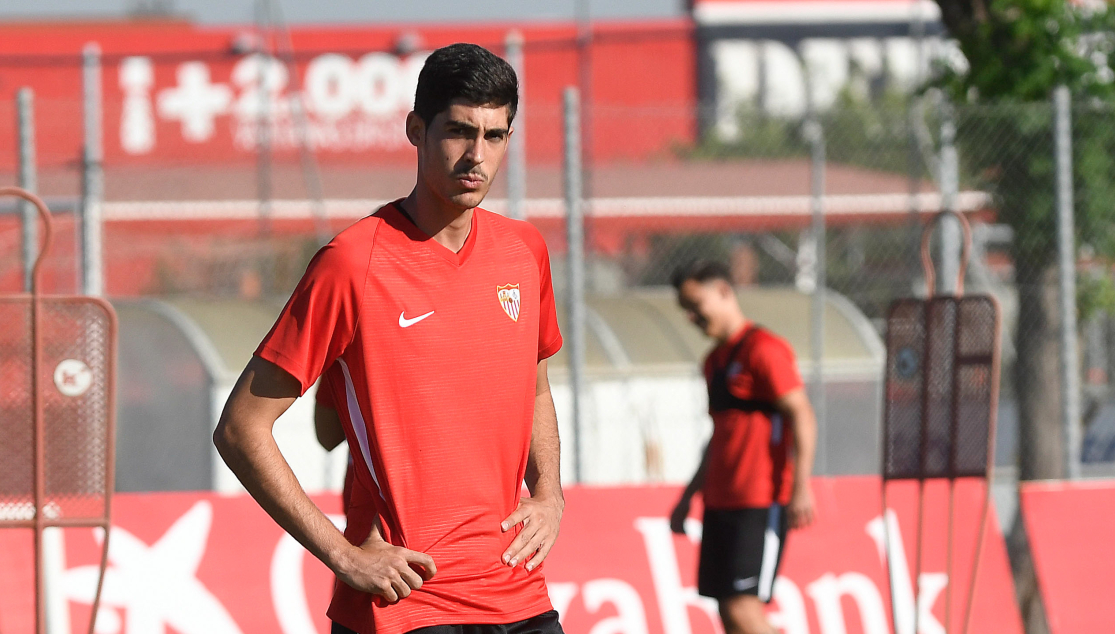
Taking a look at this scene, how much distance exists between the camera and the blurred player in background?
6633mm

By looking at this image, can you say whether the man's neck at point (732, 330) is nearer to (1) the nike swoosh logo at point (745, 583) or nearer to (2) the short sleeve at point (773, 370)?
(2) the short sleeve at point (773, 370)

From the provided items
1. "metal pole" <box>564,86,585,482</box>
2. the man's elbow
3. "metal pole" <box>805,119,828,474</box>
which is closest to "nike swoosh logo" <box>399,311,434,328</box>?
the man's elbow

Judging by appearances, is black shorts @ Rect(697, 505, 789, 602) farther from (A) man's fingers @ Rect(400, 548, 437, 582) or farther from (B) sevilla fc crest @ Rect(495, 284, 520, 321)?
(A) man's fingers @ Rect(400, 548, 437, 582)

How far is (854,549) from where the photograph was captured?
765 cm

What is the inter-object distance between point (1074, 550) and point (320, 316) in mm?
5651

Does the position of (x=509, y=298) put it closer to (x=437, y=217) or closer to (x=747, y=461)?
(x=437, y=217)

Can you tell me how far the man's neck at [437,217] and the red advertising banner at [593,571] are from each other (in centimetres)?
425

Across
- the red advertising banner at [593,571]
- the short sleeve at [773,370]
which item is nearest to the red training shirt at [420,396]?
the short sleeve at [773,370]

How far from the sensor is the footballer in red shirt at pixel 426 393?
309cm

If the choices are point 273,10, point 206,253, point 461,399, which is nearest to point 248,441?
point 461,399

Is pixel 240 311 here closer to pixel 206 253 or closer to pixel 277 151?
pixel 206 253

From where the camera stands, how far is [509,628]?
129 inches

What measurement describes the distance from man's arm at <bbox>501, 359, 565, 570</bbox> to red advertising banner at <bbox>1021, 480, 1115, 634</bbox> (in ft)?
15.8

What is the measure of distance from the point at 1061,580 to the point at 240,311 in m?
6.41
